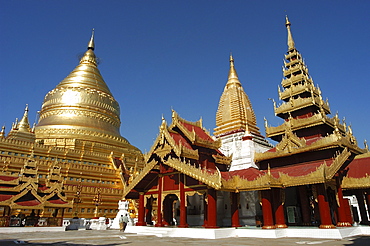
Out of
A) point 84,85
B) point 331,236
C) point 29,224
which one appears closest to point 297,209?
point 331,236

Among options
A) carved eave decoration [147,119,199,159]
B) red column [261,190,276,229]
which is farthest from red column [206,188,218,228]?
carved eave decoration [147,119,199,159]

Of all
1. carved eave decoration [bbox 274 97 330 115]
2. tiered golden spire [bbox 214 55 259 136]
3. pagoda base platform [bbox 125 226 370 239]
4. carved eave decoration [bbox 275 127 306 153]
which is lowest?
pagoda base platform [bbox 125 226 370 239]

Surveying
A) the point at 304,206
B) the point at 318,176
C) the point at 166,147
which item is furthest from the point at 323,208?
Result: the point at 166,147

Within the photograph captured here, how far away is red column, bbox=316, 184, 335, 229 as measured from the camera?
13109mm

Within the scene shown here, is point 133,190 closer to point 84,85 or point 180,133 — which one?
point 180,133

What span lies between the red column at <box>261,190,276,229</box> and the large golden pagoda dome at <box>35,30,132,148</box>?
27136mm

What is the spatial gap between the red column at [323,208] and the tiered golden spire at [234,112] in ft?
49.8

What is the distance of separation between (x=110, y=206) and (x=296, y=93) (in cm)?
2118

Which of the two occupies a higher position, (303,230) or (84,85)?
(84,85)

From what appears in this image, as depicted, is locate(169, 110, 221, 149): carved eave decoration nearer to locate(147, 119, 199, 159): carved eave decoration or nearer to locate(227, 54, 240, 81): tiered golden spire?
locate(147, 119, 199, 159): carved eave decoration

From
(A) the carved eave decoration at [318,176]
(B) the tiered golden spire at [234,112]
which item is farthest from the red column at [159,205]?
(B) the tiered golden spire at [234,112]

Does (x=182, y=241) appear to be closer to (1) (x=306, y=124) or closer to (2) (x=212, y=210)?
(2) (x=212, y=210)

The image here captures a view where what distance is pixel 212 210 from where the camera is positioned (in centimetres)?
1428

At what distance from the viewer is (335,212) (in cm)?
1559
